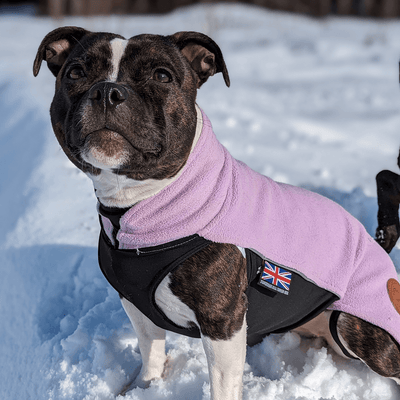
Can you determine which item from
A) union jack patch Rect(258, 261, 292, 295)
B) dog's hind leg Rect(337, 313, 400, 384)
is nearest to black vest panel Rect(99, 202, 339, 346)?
union jack patch Rect(258, 261, 292, 295)

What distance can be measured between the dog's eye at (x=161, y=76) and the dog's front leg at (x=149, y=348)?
1.12 meters

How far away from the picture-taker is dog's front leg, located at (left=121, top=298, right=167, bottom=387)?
2174 mm

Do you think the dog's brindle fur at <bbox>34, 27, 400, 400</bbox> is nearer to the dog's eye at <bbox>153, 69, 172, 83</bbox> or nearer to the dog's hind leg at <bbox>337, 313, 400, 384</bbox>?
the dog's eye at <bbox>153, 69, 172, 83</bbox>

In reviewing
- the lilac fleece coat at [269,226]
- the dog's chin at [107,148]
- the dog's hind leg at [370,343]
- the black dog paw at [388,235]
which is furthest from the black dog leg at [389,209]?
the dog's chin at [107,148]

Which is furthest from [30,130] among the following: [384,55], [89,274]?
[384,55]

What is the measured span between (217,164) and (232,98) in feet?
14.6

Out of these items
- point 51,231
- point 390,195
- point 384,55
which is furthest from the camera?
point 384,55

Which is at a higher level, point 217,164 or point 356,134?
point 217,164

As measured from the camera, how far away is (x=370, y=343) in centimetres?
193

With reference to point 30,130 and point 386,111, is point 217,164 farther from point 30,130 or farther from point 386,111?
point 386,111

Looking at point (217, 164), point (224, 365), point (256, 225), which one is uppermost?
point (217, 164)

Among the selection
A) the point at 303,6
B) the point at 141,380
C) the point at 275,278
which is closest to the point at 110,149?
the point at 275,278

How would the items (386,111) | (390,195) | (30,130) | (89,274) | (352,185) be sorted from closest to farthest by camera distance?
1. (390,195)
2. (89,274)
3. (352,185)
4. (30,130)
5. (386,111)

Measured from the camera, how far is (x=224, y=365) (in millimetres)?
1739
